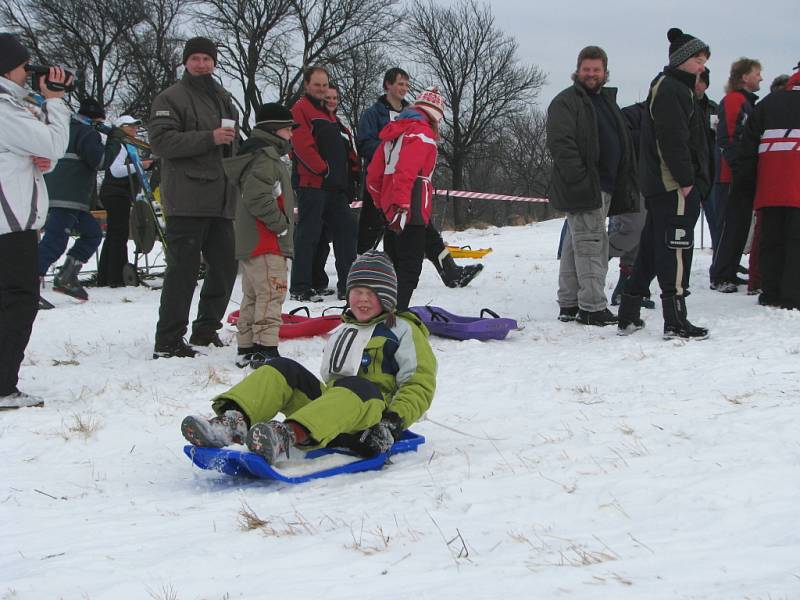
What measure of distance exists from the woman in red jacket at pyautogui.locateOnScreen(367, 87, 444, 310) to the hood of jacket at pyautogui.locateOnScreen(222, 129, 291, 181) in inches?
43.1

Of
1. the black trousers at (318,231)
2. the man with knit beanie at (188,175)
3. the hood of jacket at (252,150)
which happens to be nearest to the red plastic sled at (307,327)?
the man with knit beanie at (188,175)

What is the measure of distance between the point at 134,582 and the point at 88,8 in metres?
28.9

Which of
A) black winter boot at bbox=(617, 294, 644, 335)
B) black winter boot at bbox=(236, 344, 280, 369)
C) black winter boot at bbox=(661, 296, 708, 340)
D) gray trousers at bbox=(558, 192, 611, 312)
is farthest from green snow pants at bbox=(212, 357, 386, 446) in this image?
gray trousers at bbox=(558, 192, 611, 312)

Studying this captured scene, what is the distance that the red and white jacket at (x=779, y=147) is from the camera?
21.5 feet

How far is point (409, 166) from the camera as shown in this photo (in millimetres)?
6496

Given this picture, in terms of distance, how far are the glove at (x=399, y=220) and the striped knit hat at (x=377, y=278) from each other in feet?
7.52

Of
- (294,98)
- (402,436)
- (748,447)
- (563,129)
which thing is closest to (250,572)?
(402,436)

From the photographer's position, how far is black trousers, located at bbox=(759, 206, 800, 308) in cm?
652

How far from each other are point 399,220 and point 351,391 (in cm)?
314

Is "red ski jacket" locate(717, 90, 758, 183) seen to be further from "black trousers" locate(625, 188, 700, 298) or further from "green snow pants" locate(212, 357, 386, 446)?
"green snow pants" locate(212, 357, 386, 446)

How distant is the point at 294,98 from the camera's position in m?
28.5

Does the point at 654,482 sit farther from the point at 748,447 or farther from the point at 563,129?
the point at 563,129

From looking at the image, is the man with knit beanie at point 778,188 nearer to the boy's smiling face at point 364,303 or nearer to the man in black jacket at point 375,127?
the man in black jacket at point 375,127

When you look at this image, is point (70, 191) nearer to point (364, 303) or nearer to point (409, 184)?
point (409, 184)
